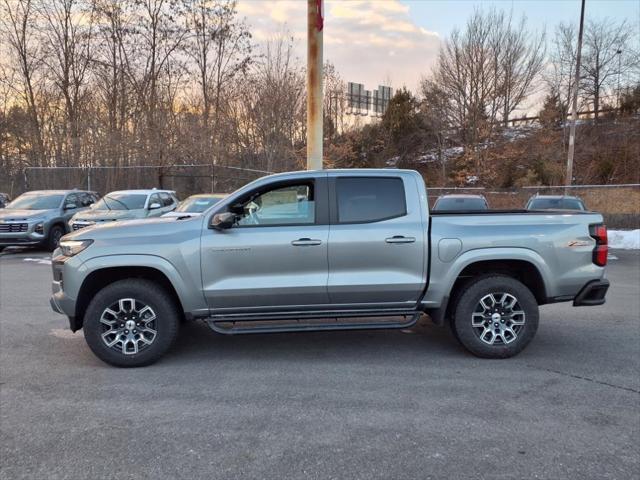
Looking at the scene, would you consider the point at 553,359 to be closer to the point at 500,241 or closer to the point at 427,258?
the point at 500,241

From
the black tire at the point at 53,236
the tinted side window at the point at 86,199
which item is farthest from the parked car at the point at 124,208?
the tinted side window at the point at 86,199

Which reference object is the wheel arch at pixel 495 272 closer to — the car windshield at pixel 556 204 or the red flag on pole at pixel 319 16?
the red flag on pole at pixel 319 16

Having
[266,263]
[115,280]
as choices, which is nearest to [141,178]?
[115,280]

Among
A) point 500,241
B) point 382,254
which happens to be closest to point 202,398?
point 382,254

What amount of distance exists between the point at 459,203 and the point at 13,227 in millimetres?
12395

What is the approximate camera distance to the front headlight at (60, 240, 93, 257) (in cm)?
471

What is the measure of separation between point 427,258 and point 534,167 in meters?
28.0

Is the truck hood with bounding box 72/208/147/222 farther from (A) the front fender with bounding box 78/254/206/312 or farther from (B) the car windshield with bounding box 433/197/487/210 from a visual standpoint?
(A) the front fender with bounding box 78/254/206/312

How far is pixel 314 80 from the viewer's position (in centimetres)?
983

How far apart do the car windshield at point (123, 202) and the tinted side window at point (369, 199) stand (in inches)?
405

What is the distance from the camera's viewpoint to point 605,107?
36469mm

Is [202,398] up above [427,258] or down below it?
below

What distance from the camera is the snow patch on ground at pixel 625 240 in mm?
15688

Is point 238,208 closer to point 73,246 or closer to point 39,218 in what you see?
point 73,246
